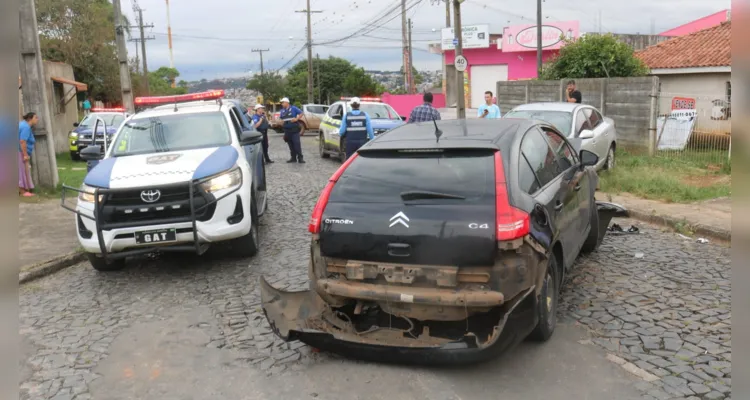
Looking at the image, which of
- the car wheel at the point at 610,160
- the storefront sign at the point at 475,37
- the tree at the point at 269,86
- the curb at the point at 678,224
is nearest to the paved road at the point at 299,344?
the curb at the point at 678,224

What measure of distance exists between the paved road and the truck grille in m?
0.75

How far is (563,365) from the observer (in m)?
4.29

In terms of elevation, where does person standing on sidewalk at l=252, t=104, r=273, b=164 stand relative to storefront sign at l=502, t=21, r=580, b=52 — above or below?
below

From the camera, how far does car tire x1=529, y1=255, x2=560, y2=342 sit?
4.40 m

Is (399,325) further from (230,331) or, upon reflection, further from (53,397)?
(53,397)

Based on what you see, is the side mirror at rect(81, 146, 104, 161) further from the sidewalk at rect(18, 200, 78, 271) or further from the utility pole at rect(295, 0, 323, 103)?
the utility pole at rect(295, 0, 323, 103)

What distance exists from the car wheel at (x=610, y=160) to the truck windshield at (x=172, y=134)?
8.21 m

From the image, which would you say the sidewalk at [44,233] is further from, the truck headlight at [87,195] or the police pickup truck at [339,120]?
the police pickup truck at [339,120]

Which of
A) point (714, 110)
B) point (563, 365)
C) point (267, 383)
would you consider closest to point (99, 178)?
point (267, 383)

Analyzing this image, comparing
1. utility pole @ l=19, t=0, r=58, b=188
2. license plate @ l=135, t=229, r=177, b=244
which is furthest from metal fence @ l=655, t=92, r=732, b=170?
utility pole @ l=19, t=0, r=58, b=188

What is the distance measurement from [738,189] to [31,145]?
510 inches

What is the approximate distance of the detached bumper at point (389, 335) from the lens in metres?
3.99

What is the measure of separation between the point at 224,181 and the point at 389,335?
3.25 metres

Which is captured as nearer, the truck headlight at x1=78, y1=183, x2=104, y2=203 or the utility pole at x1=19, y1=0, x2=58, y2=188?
the truck headlight at x1=78, y1=183, x2=104, y2=203
